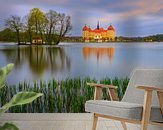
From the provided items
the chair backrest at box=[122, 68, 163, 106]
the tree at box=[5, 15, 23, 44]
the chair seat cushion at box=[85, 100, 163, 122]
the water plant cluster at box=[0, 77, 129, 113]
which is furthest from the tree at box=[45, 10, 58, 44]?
the chair seat cushion at box=[85, 100, 163, 122]

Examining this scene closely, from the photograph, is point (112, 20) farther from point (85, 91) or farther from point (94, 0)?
point (85, 91)

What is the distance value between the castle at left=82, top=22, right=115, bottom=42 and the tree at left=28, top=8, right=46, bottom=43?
701mm

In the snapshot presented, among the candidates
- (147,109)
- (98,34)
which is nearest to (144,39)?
(98,34)

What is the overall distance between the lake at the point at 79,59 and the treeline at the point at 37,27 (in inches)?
5.6

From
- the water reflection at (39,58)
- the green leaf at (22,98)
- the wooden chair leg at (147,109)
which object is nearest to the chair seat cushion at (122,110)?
the wooden chair leg at (147,109)

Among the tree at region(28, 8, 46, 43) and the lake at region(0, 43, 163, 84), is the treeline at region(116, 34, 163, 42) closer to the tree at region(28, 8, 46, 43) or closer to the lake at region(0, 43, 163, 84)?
the lake at region(0, 43, 163, 84)

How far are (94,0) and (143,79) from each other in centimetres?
229

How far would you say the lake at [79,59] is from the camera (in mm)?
5031

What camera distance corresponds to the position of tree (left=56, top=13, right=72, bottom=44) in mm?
5298

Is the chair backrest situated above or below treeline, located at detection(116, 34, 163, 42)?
below

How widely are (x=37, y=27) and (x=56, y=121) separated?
→ 1.90 metres

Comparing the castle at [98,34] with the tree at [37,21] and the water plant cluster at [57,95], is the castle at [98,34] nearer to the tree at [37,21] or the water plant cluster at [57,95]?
the tree at [37,21]

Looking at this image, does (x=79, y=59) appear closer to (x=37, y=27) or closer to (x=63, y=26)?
(x=63, y=26)

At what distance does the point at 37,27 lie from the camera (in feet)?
17.7
